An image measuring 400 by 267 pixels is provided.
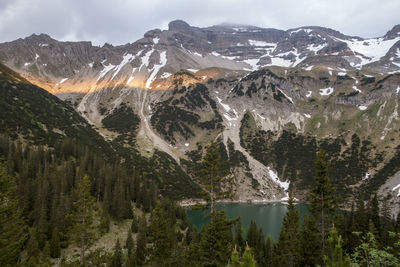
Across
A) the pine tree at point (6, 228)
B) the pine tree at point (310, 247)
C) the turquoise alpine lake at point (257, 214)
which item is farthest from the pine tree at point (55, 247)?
the turquoise alpine lake at point (257, 214)

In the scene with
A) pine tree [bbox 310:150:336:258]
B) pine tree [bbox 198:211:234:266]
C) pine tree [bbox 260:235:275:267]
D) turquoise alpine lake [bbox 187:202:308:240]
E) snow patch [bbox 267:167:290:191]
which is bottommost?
turquoise alpine lake [bbox 187:202:308:240]

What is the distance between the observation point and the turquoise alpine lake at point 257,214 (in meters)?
83.8

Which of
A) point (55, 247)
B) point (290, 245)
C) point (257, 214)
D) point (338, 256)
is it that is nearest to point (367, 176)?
point (257, 214)

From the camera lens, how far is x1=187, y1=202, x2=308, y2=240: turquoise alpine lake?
83.8 m

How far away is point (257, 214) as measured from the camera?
326 ft

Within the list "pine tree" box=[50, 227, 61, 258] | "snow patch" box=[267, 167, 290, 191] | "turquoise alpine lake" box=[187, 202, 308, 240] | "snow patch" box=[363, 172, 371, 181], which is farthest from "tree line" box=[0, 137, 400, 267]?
"snow patch" box=[267, 167, 290, 191]

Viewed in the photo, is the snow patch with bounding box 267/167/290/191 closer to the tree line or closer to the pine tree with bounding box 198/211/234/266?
the tree line

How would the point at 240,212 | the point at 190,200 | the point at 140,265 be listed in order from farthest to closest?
the point at 190,200, the point at 240,212, the point at 140,265

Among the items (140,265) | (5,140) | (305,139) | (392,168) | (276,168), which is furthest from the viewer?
(305,139)

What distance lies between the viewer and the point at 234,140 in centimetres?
16875

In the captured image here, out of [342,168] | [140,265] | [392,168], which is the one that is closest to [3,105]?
[140,265]

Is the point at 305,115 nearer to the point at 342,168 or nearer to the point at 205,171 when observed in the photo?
the point at 342,168

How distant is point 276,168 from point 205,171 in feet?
465

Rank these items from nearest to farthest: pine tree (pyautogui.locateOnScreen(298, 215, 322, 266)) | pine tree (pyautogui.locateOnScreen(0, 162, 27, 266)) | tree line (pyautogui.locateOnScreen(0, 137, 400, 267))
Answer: pine tree (pyautogui.locateOnScreen(0, 162, 27, 266)) → tree line (pyautogui.locateOnScreen(0, 137, 400, 267)) → pine tree (pyautogui.locateOnScreen(298, 215, 322, 266))
